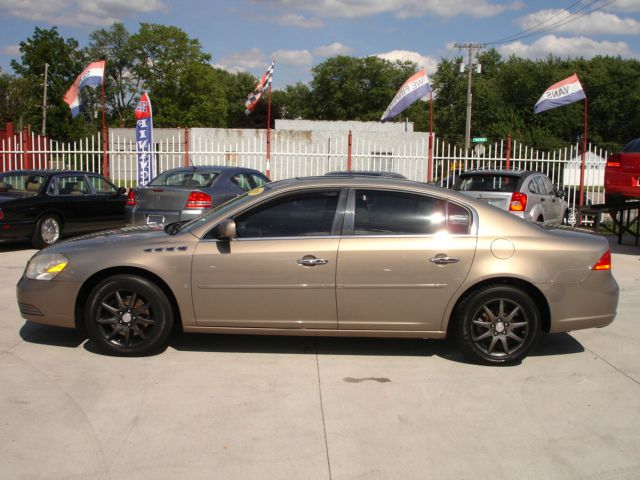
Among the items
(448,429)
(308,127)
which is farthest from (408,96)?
(308,127)

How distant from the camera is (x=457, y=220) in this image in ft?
17.3

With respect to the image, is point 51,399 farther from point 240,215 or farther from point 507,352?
point 507,352

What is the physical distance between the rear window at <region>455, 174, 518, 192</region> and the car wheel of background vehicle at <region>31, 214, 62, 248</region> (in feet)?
23.6

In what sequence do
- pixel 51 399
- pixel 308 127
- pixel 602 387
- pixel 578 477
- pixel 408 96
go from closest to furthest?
pixel 578 477 < pixel 51 399 < pixel 602 387 < pixel 408 96 < pixel 308 127

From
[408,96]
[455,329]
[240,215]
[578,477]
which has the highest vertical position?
[408,96]

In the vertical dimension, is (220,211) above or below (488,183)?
below

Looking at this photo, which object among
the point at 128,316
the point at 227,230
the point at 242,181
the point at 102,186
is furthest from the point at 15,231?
the point at 227,230

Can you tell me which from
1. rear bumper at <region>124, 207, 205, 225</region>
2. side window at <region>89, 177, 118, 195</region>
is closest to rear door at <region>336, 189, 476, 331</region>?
rear bumper at <region>124, 207, 205, 225</region>

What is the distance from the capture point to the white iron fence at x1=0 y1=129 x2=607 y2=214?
17.4 metres

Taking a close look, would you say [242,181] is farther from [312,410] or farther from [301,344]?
[312,410]

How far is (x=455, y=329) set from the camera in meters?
5.29

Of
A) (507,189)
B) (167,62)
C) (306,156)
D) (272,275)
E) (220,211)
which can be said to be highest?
(167,62)

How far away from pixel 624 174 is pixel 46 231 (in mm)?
10438

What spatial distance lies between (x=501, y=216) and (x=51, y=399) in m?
3.75
